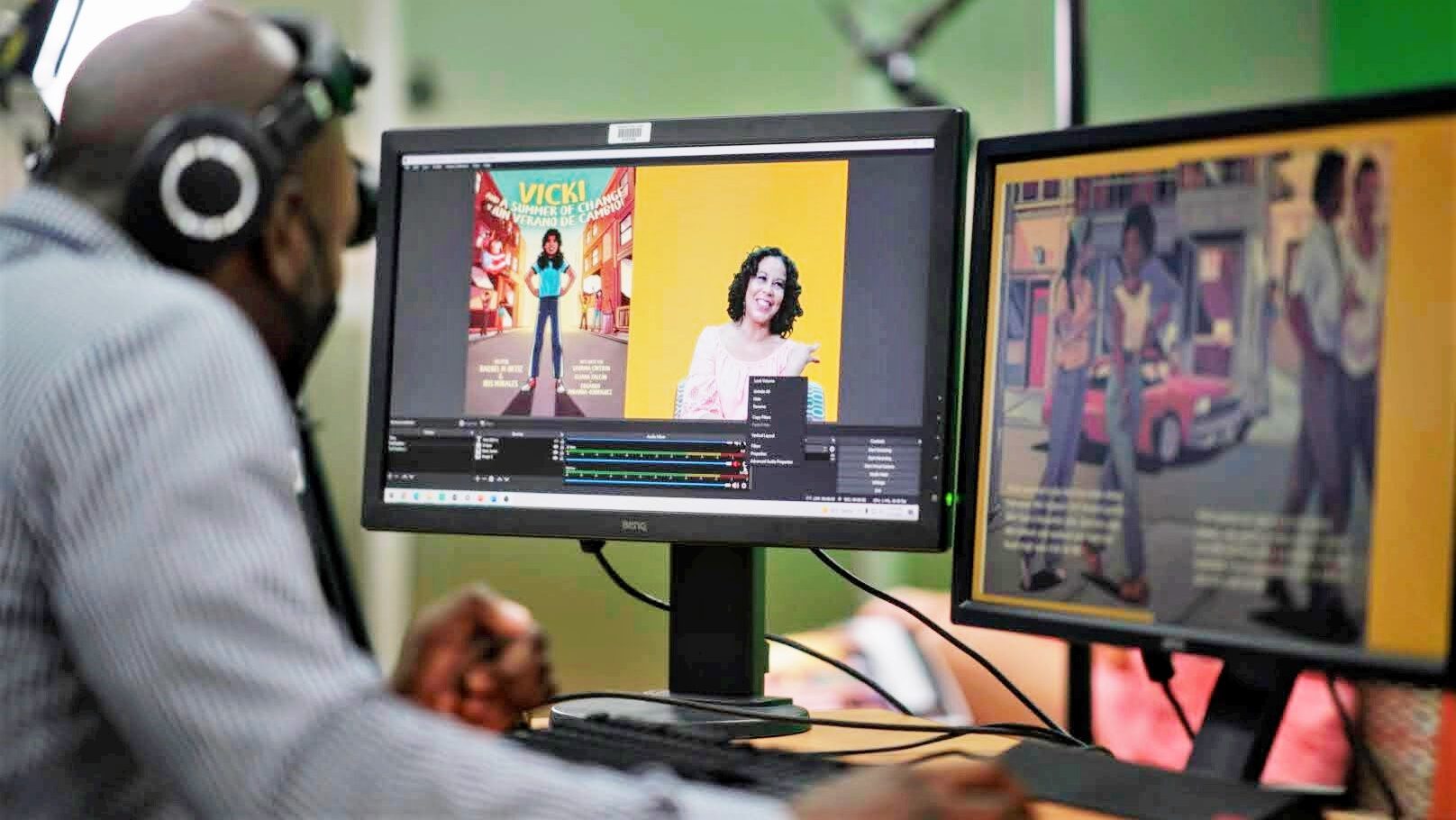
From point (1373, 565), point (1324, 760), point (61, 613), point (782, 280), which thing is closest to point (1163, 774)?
point (1373, 565)

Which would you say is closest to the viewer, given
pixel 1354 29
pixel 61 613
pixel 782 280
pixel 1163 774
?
pixel 61 613

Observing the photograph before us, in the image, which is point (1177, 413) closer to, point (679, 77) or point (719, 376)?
point (719, 376)

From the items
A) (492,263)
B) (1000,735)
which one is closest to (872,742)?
(1000,735)

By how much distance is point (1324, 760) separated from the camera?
224 cm

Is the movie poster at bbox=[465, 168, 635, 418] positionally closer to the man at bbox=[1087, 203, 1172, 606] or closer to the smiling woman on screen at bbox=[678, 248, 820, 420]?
the smiling woman on screen at bbox=[678, 248, 820, 420]

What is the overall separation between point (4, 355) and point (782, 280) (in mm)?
660

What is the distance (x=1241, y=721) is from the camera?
99 centimetres

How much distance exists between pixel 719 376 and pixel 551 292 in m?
0.18

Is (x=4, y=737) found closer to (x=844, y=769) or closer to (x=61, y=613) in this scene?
(x=61, y=613)

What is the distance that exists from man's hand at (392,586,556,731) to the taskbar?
0.64ft

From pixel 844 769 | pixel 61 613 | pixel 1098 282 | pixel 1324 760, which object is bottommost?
pixel 1324 760

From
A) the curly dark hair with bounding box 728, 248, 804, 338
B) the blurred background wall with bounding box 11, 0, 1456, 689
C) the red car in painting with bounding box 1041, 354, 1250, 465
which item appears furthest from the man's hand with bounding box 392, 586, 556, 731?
the blurred background wall with bounding box 11, 0, 1456, 689

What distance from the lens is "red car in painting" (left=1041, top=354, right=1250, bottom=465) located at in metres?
0.94

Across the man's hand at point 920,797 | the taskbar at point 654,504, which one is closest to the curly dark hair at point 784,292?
the taskbar at point 654,504
